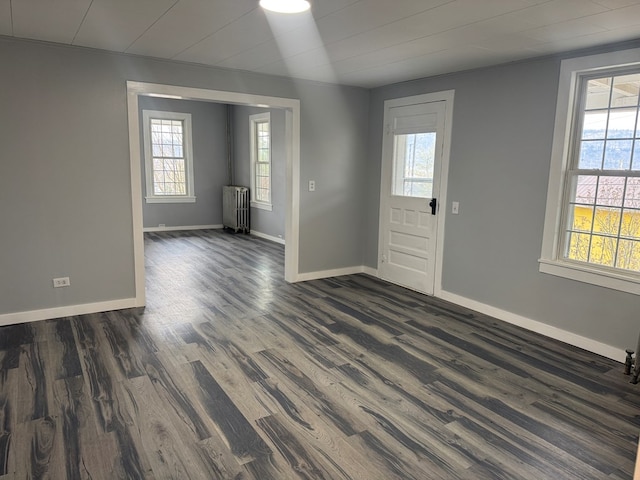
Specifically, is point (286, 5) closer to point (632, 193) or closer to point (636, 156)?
point (636, 156)

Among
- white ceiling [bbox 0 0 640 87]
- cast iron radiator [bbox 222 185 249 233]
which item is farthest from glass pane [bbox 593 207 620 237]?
cast iron radiator [bbox 222 185 249 233]

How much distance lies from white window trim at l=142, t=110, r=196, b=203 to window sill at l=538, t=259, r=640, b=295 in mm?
7012

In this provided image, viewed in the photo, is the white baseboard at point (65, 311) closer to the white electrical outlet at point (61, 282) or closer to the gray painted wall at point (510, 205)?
the white electrical outlet at point (61, 282)

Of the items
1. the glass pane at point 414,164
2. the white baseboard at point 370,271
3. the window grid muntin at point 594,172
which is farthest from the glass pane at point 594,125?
the white baseboard at point 370,271

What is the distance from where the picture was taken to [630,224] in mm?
3264

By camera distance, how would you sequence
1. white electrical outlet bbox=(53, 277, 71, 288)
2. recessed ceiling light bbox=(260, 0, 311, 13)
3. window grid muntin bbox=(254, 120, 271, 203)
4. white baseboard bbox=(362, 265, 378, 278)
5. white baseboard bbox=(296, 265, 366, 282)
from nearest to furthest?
recessed ceiling light bbox=(260, 0, 311, 13) < white electrical outlet bbox=(53, 277, 71, 288) < white baseboard bbox=(296, 265, 366, 282) < white baseboard bbox=(362, 265, 378, 278) < window grid muntin bbox=(254, 120, 271, 203)

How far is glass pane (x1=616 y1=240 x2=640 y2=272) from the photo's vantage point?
10.7 ft

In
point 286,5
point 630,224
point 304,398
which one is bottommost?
point 304,398

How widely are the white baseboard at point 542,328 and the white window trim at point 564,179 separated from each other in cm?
47

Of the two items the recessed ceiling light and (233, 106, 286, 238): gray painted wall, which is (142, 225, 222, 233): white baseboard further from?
the recessed ceiling light

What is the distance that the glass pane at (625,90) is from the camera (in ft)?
10.4

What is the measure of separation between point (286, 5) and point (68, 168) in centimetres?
246

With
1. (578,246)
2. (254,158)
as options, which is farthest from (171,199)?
(578,246)

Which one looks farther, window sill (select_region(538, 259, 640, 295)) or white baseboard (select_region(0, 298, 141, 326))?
white baseboard (select_region(0, 298, 141, 326))
